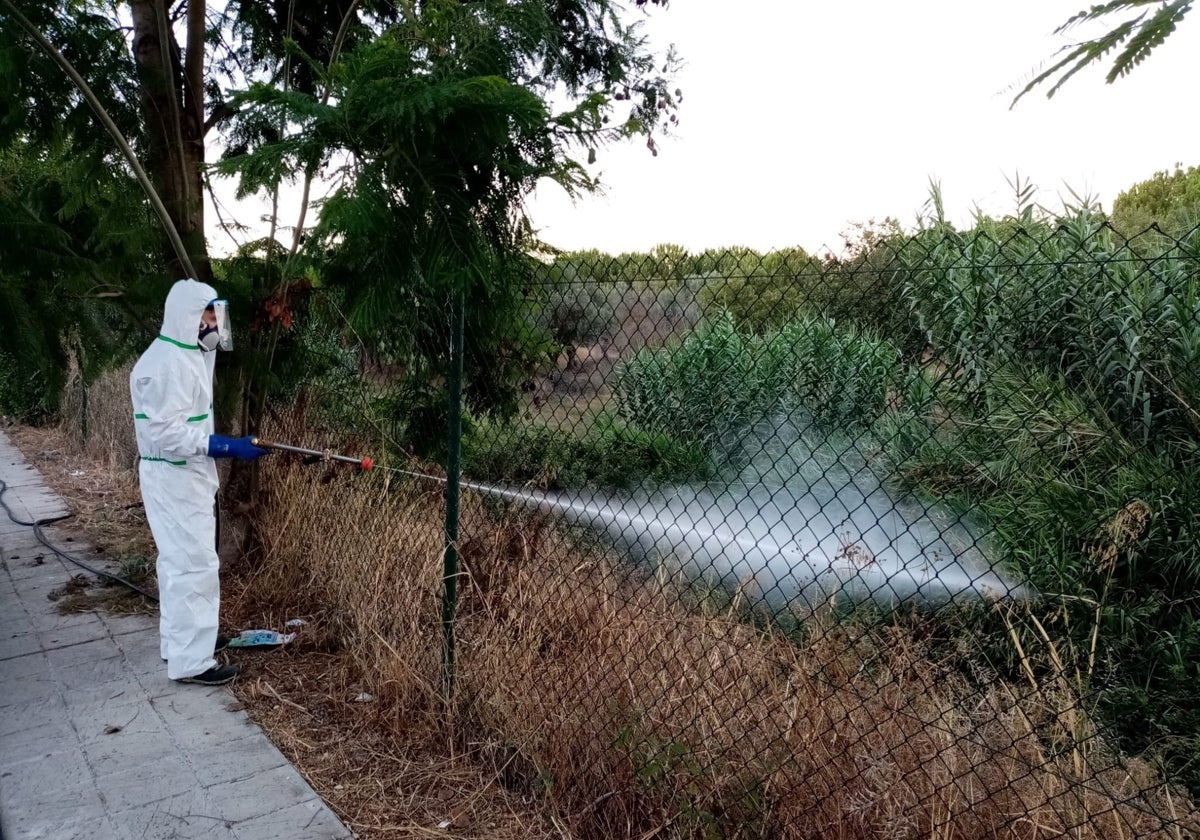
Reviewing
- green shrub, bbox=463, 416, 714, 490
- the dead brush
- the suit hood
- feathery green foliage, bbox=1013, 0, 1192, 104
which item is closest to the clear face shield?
the suit hood

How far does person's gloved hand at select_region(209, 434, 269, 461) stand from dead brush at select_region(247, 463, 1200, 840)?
31.5 inches

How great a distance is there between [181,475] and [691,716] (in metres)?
2.75

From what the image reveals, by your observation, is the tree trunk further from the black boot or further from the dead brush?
the black boot

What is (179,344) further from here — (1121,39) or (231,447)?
(1121,39)

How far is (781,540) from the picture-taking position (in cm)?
663

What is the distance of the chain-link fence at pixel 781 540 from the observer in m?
2.64

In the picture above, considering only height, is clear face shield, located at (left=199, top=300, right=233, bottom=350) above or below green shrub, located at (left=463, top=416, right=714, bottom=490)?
above

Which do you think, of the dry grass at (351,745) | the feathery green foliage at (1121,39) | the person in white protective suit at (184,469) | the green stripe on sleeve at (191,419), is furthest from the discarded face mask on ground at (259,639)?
the feathery green foliage at (1121,39)

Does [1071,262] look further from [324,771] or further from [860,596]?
[860,596]

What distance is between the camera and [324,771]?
3.29 m

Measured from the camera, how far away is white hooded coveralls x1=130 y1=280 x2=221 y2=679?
3.92m

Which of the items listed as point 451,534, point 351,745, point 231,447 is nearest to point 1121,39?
point 451,534

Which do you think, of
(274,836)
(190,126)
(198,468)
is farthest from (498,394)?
(190,126)

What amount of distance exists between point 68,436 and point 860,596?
10.1 m
